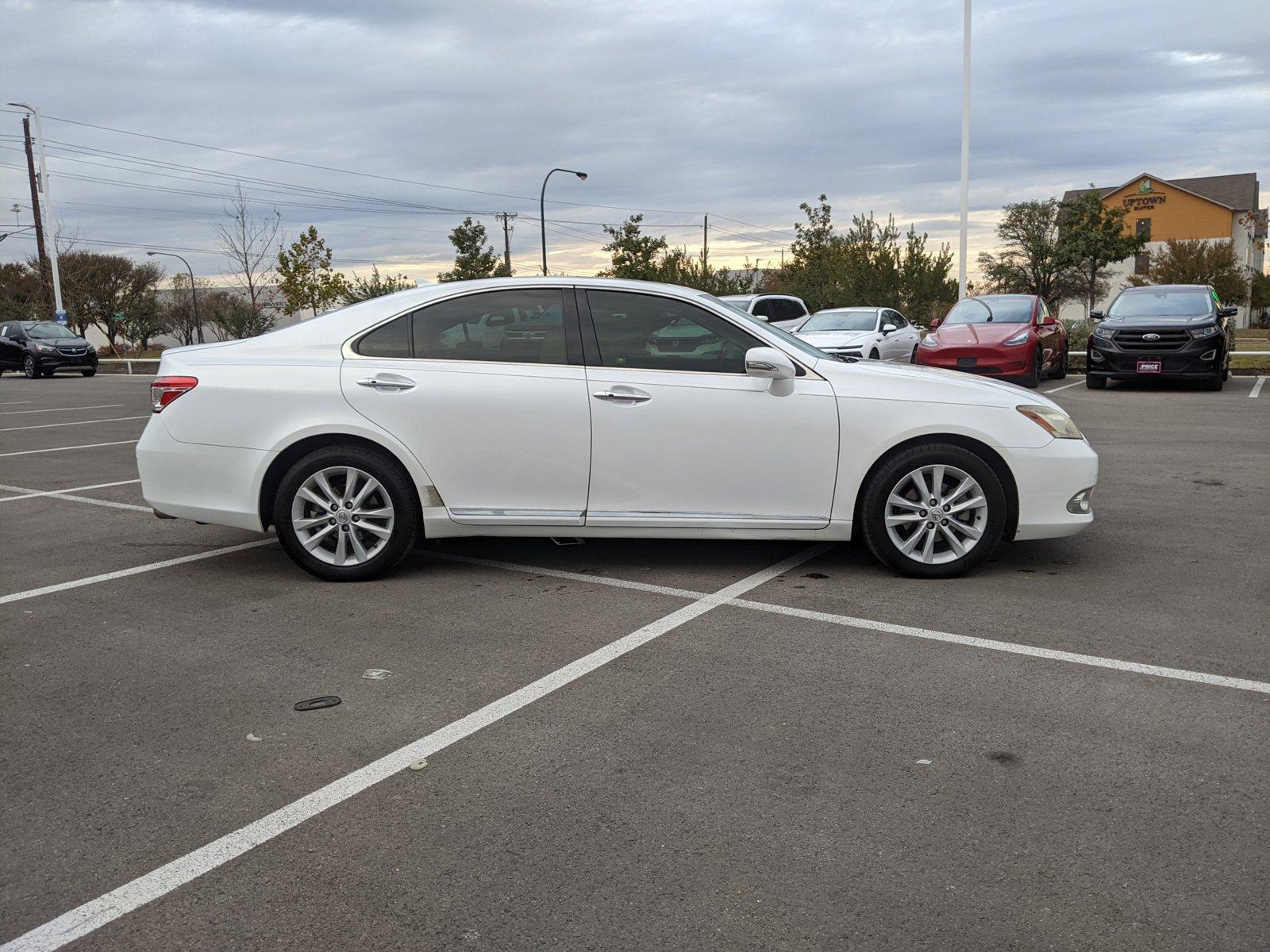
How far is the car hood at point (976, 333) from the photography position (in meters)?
16.9

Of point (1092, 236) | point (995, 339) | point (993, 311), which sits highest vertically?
point (1092, 236)

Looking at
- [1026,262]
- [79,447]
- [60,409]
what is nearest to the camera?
[79,447]

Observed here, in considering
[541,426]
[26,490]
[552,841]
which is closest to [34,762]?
[552,841]

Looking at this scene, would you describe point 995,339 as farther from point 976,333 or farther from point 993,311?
point 993,311

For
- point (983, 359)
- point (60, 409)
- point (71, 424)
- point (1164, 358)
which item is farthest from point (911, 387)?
point (60, 409)

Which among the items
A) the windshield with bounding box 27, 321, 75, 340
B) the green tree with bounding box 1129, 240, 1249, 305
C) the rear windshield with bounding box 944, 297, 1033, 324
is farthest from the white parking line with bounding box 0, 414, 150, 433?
the green tree with bounding box 1129, 240, 1249, 305

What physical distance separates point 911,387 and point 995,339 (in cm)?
1228

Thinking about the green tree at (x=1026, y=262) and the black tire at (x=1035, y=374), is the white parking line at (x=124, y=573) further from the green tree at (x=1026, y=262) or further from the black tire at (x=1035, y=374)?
the green tree at (x=1026, y=262)

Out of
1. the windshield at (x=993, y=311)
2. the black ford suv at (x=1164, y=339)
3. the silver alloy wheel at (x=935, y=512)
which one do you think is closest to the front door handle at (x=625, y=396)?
the silver alloy wheel at (x=935, y=512)

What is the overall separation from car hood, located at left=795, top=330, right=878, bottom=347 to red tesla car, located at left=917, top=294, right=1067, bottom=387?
188 cm

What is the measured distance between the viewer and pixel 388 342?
5.74m

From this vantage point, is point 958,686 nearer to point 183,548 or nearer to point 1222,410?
point 183,548

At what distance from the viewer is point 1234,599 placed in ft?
17.2

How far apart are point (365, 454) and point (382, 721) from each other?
6.87 feet
